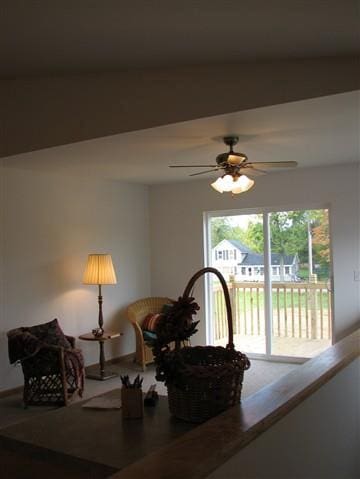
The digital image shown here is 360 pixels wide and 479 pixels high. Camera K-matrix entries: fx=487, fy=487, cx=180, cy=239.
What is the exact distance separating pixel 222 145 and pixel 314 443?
9.77 feet

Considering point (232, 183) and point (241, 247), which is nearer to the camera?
point (232, 183)

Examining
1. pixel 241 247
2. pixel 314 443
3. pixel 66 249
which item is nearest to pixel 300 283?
pixel 241 247

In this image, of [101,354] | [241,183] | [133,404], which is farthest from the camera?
[101,354]

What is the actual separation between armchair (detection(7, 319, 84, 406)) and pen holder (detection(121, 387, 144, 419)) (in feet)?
9.83

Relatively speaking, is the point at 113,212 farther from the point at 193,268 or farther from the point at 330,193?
the point at 330,193

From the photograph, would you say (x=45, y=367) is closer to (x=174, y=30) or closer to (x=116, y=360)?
(x=116, y=360)

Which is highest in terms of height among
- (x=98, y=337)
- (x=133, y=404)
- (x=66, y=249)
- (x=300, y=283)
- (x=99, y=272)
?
(x=66, y=249)

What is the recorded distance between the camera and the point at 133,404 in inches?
65.6

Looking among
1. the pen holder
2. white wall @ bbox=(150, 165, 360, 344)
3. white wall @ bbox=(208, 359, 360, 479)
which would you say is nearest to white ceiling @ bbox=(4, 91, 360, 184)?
white wall @ bbox=(150, 165, 360, 344)

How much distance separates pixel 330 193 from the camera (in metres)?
5.79

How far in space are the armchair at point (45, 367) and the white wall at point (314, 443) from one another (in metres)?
2.89

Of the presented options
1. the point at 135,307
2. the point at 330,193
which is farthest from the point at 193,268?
the point at 330,193

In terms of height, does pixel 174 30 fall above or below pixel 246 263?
above

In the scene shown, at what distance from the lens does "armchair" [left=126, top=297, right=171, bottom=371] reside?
19.3ft
